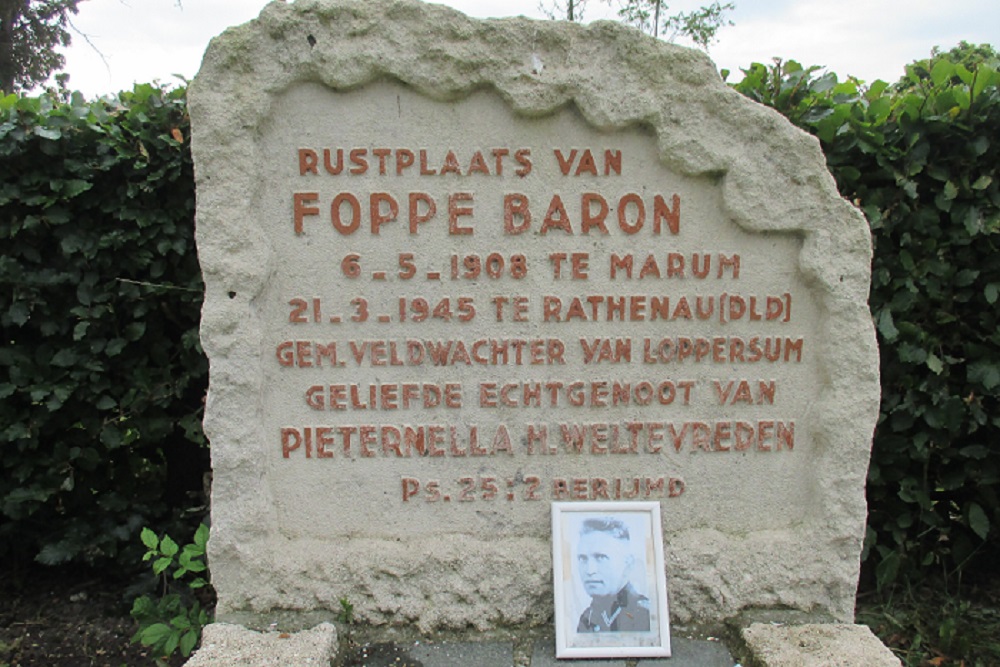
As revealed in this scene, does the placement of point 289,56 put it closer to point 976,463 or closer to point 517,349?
point 517,349

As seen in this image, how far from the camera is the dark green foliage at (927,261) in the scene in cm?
296

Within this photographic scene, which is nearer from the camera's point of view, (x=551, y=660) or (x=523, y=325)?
(x=551, y=660)

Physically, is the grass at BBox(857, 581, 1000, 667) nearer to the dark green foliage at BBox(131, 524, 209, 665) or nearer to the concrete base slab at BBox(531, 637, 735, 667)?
the concrete base slab at BBox(531, 637, 735, 667)

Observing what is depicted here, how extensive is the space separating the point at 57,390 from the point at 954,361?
144 inches

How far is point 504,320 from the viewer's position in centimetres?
246

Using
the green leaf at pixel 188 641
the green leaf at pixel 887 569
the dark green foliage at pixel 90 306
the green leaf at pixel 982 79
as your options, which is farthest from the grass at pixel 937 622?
the dark green foliage at pixel 90 306

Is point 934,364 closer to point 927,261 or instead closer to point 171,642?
point 927,261

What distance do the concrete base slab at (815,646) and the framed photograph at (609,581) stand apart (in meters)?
0.28

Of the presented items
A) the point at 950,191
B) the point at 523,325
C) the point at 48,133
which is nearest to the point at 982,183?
the point at 950,191

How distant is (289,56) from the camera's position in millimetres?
2303

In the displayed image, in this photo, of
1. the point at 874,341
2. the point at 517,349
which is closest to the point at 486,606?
the point at 517,349

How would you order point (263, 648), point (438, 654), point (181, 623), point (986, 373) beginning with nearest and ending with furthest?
point (263, 648) < point (438, 654) < point (181, 623) < point (986, 373)

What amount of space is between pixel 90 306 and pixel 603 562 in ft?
7.73

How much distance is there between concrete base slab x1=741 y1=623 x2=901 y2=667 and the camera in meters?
2.18
